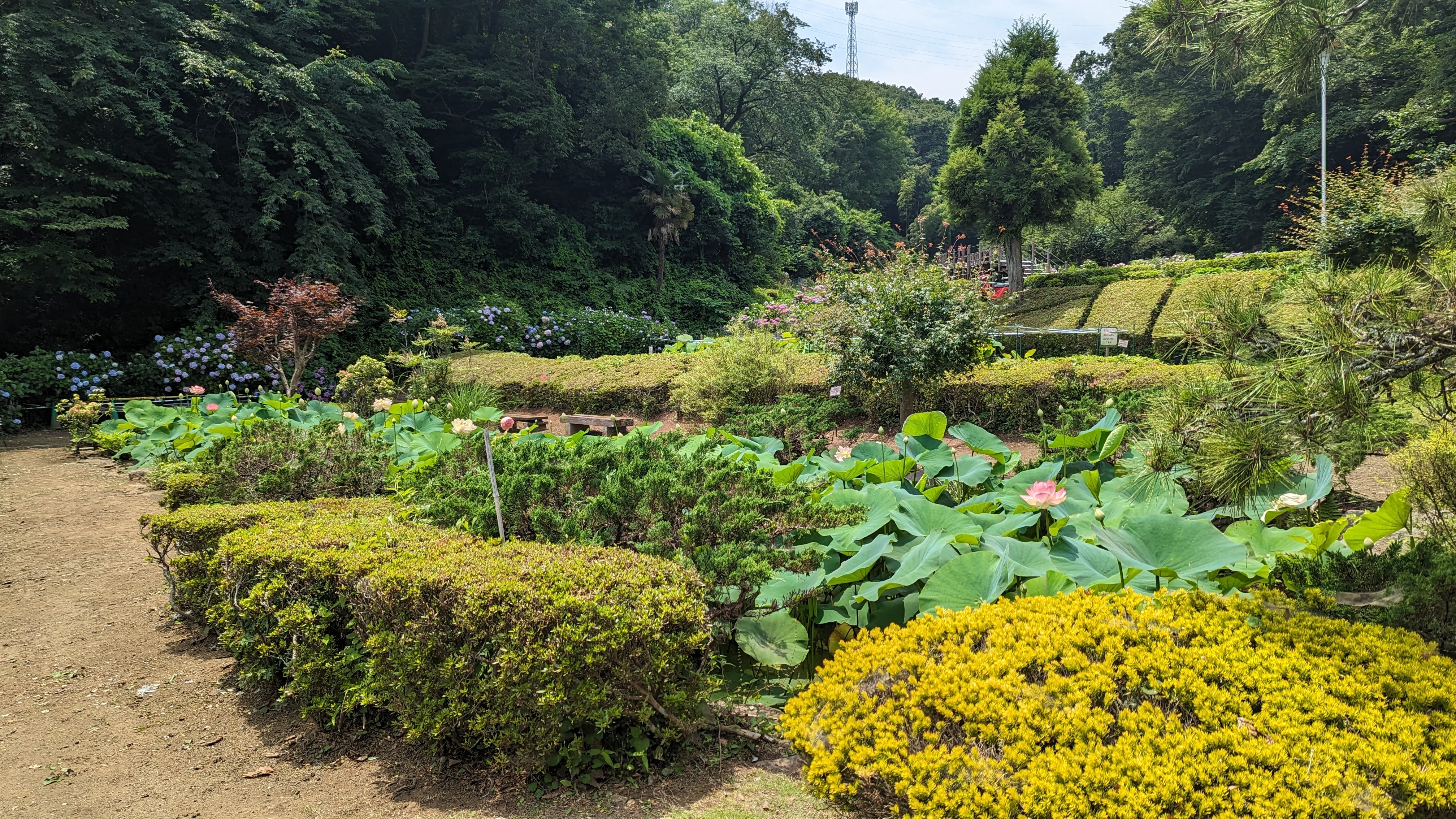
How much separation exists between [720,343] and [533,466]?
5427 mm

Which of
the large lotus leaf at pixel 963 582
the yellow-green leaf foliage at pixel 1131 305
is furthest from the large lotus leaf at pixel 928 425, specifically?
the yellow-green leaf foliage at pixel 1131 305

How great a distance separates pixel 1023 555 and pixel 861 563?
565mm

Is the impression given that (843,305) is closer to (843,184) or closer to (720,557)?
(720,557)

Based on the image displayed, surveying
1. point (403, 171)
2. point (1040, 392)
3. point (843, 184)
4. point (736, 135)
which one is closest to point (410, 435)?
point (1040, 392)

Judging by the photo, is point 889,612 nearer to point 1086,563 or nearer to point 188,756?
point 1086,563

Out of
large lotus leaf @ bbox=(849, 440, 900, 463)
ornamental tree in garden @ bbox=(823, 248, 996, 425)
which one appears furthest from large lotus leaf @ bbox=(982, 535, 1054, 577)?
ornamental tree in garden @ bbox=(823, 248, 996, 425)

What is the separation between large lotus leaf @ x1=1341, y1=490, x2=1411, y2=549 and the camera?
2.15 m

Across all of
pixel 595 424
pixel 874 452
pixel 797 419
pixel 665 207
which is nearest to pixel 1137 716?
pixel 874 452

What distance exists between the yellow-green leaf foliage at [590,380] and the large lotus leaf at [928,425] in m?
3.81

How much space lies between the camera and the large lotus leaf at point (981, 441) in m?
3.70

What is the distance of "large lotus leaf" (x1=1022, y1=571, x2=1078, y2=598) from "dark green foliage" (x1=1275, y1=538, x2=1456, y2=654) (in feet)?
2.03

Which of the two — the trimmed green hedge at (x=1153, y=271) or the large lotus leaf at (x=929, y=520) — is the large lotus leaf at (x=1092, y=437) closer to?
the large lotus leaf at (x=929, y=520)

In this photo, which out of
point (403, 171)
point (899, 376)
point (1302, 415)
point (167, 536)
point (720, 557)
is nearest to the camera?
point (1302, 415)

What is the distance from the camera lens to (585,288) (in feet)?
65.7
